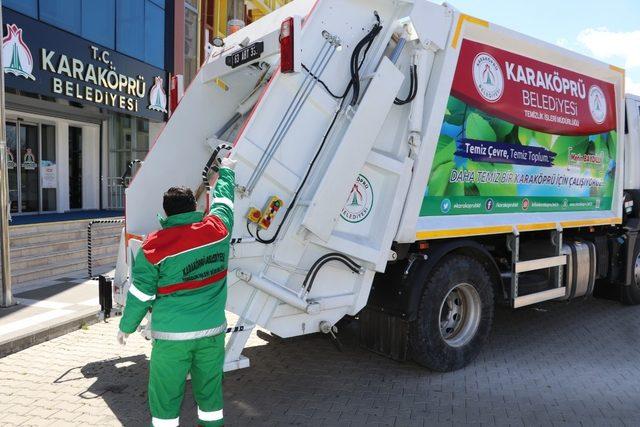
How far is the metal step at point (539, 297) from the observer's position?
495 cm

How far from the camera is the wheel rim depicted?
453 cm

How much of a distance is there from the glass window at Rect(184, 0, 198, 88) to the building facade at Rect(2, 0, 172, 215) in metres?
0.98

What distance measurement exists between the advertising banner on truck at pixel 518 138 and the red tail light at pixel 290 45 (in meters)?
1.47

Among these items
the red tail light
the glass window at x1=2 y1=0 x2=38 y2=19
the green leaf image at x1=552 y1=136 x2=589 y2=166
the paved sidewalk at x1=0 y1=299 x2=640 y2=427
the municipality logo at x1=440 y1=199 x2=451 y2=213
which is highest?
the glass window at x1=2 y1=0 x2=38 y2=19

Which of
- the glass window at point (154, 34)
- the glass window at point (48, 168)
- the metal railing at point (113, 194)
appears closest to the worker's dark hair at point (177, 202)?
the glass window at point (48, 168)

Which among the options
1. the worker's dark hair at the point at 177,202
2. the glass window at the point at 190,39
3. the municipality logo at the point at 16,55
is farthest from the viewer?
the glass window at the point at 190,39

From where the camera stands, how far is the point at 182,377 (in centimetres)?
275

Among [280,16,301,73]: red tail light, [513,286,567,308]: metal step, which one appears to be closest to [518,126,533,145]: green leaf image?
[513,286,567,308]: metal step

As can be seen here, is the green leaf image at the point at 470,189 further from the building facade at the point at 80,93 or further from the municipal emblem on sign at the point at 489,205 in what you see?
the building facade at the point at 80,93

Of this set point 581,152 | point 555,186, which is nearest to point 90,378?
point 555,186

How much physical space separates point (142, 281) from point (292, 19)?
179 cm

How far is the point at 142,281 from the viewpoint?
268cm

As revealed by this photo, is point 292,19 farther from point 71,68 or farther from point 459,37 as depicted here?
point 71,68

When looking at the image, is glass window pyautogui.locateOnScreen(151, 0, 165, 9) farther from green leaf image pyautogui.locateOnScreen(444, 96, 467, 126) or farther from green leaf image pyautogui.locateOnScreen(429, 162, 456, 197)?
green leaf image pyautogui.locateOnScreen(429, 162, 456, 197)
